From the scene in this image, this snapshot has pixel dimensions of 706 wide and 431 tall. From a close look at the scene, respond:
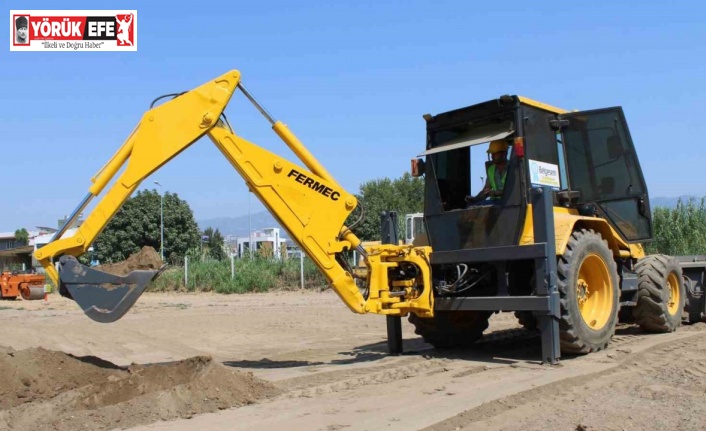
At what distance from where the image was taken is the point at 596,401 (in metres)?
6.05

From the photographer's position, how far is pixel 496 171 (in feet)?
28.3

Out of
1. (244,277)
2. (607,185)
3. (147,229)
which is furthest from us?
(147,229)

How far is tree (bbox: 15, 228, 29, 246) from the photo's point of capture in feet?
245

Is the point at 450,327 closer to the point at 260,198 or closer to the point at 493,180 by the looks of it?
the point at 493,180

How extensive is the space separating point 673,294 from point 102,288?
816 centimetres

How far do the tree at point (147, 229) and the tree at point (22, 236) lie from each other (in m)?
29.0

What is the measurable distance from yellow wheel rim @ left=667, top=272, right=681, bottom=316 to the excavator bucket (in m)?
7.50

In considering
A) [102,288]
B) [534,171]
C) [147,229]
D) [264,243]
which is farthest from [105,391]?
[147,229]

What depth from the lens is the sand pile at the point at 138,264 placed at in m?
7.17

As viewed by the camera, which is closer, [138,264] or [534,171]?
[138,264]

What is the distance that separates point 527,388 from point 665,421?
1270 mm

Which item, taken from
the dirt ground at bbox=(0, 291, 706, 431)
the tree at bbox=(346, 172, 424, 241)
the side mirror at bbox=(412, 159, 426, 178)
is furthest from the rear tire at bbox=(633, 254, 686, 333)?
the tree at bbox=(346, 172, 424, 241)

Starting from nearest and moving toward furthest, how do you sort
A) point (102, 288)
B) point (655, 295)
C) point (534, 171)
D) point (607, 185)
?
point (102, 288)
point (534, 171)
point (607, 185)
point (655, 295)

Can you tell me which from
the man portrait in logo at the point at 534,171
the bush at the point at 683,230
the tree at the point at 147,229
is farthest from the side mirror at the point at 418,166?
the tree at the point at 147,229
